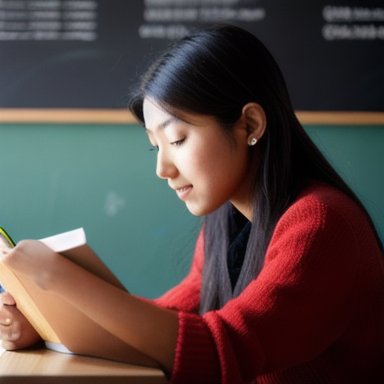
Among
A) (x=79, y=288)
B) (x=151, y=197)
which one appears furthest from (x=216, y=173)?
(x=151, y=197)

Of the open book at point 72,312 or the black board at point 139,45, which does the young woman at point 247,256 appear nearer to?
the open book at point 72,312

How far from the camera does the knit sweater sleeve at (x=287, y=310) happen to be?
2.46ft

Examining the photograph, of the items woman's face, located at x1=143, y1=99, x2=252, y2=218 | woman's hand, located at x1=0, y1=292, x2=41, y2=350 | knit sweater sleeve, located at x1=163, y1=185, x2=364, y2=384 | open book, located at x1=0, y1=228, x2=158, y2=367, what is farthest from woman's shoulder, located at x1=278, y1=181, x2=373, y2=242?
woman's hand, located at x1=0, y1=292, x2=41, y2=350

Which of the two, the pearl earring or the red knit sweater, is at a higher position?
the pearl earring

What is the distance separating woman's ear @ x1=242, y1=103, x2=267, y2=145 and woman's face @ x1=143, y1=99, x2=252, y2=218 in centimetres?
1

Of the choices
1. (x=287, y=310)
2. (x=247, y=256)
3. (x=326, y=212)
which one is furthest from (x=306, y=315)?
(x=247, y=256)

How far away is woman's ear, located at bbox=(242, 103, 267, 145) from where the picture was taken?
104 cm

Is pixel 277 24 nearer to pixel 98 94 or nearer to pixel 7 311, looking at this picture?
pixel 98 94

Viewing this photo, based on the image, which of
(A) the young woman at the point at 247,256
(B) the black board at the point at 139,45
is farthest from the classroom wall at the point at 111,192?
(A) the young woman at the point at 247,256

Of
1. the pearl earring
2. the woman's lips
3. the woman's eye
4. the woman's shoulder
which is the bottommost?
the woman's lips

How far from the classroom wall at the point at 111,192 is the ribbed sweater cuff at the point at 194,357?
44.6 inches

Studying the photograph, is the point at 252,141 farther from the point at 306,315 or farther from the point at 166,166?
the point at 306,315

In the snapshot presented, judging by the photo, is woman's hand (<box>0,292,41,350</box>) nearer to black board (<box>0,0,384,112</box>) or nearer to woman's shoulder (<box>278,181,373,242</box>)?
woman's shoulder (<box>278,181,373,242</box>)

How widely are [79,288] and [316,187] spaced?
16.9 inches
